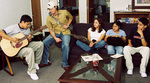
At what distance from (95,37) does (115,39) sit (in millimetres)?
432

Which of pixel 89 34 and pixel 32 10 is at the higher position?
pixel 32 10

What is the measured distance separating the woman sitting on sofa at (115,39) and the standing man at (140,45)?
170 millimetres

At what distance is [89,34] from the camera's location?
3709mm

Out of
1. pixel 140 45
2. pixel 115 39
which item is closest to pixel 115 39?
pixel 115 39

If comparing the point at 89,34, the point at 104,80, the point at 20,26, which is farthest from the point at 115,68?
the point at 20,26

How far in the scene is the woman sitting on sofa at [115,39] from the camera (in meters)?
3.39

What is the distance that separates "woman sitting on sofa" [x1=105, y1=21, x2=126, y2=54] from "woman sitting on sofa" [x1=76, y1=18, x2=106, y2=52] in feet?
0.37

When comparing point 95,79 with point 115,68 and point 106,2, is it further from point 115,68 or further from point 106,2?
point 106,2

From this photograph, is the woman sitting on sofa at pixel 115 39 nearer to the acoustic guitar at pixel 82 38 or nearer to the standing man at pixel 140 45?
the standing man at pixel 140 45

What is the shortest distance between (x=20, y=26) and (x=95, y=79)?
1789mm

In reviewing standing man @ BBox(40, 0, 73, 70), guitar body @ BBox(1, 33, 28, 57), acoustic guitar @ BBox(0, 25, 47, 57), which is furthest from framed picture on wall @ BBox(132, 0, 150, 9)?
guitar body @ BBox(1, 33, 28, 57)

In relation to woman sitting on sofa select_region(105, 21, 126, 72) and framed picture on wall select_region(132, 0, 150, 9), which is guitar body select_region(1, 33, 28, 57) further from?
framed picture on wall select_region(132, 0, 150, 9)

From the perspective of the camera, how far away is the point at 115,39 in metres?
3.39

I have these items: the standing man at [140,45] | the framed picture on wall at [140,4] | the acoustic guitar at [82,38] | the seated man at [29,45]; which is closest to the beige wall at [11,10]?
the seated man at [29,45]
